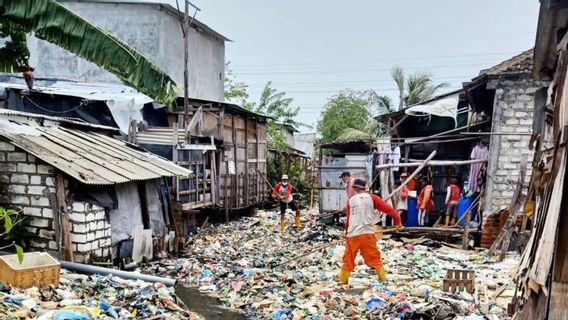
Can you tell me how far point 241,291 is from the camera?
7914 millimetres

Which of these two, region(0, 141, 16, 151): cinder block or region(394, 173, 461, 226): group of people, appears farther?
region(394, 173, 461, 226): group of people

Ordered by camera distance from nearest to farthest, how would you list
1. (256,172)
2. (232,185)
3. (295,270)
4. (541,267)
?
(541,267)
(295,270)
(232,185)
(256,172)

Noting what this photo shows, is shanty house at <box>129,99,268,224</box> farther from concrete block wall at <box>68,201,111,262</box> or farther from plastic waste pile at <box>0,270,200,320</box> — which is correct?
plastic waste pile at <box>0,270,200,320</box>

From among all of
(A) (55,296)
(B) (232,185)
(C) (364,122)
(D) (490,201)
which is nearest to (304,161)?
(C) (364,122)

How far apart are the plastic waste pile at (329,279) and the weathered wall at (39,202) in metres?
1.81

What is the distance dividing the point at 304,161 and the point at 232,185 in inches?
391

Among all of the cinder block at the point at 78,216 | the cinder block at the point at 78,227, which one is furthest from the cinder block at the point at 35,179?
the cinder block at the point at 78,227

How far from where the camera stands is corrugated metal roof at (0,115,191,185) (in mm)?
7565

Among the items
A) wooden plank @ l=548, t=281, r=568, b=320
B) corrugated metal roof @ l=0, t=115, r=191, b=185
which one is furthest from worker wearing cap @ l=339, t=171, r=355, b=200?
wooden plank @ l=548, t=281, r=568, b=320

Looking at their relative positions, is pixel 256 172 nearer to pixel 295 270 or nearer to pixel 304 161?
pixel 304 161

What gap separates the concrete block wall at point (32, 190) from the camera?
25.2 feet

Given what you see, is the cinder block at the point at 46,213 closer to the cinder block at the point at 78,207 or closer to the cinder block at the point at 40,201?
the cinder block at the point at 40,201

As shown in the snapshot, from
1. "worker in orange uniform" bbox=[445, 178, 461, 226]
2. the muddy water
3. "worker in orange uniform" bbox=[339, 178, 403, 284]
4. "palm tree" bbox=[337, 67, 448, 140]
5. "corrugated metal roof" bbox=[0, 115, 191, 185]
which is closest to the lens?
the muddy water

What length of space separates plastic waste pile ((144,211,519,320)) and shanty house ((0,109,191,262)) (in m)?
1.29
